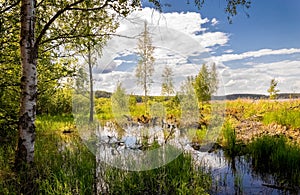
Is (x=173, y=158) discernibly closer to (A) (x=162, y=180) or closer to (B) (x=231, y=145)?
(A) (x=162, y=180)

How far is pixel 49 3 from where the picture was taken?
22.8ft

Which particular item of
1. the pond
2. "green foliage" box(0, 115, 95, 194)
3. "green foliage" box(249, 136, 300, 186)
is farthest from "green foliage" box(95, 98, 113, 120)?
"green foliage" box(249, 136, 300, 186)

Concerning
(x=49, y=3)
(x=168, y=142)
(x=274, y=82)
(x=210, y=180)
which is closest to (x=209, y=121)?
(x=168, y=142)

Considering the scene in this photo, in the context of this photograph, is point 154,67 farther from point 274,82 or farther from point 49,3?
point 274,82

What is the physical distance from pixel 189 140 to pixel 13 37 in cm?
550

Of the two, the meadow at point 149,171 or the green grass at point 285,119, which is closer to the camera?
the meadow at point 149,171

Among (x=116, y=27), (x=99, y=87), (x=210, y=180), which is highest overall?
(x=116, y=27)

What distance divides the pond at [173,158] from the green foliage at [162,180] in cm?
24

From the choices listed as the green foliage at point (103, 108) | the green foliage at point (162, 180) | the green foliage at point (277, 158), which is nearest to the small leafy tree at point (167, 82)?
the green foliage at point (103, 108)

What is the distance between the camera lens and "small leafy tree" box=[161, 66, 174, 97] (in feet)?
22.4

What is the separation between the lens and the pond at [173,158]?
5.43 metres

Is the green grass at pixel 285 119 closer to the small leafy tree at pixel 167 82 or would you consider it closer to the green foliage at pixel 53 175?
the small leafy tree at pixel 167 82

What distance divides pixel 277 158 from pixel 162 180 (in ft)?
9.40

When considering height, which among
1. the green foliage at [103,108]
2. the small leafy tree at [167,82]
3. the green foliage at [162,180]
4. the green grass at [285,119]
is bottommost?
the green foliage at [162,180]
